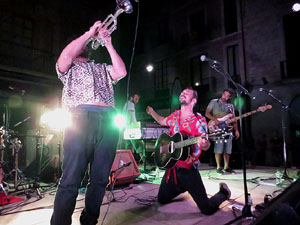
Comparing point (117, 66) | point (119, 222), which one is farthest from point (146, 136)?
point (117, 66)

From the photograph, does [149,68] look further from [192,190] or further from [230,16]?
[192,190]

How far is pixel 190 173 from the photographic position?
2.84 meters

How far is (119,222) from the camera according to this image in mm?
2359

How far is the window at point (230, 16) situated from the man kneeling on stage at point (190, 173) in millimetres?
13267

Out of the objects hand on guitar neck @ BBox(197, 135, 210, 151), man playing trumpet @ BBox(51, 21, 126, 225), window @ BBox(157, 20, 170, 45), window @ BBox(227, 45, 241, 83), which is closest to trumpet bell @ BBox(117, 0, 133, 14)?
man playing trumpet @ BBox(51, 21, 126, 225)

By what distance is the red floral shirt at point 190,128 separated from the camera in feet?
9.52

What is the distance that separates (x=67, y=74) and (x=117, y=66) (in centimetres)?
47

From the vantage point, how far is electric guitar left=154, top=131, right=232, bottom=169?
272 cm

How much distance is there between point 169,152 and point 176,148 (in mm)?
153

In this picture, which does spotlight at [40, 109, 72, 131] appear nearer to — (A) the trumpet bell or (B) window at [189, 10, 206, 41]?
(A) the trumpet bell

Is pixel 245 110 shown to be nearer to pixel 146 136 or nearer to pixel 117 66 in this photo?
pixel 146 136

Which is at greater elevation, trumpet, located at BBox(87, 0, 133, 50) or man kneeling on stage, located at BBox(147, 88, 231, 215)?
trumpet, located at BBox(87, 0, 133, 50)

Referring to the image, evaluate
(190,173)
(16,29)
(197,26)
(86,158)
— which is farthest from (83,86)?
(197,26)

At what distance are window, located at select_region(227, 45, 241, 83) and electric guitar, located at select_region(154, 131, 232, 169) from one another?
40.0 ft
